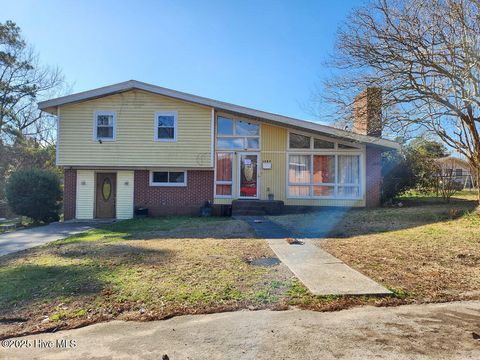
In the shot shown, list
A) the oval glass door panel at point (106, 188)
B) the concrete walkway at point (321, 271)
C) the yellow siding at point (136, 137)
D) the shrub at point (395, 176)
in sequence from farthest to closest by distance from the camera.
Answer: the shrub at point (395, 176) → the oval glass door panel at point (106, 188) → the yellow siding at point (136, 137) → the concrete walkway at point (321, 271)

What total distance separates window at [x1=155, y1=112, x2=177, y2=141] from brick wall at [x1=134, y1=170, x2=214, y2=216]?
1.80 m

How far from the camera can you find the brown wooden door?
1580 cm

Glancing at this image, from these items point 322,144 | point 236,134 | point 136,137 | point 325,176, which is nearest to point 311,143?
point 322,144

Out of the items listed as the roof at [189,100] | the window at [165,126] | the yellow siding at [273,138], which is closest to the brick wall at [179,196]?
the window at [165,126]

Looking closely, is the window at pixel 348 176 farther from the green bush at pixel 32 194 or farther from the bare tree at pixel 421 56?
the green bush at pixel 32 194

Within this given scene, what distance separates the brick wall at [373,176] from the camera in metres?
15.3

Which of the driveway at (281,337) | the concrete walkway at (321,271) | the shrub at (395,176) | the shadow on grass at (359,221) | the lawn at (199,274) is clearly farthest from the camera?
the shrub at (395,176)

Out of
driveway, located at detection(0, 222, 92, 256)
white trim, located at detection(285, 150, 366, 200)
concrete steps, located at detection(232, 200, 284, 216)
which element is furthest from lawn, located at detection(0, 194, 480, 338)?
white trim, located at detection(285, 150, 366, 200)

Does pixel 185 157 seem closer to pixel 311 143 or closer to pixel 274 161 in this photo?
pixel 274 161

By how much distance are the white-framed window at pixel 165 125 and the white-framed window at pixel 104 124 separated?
187cm

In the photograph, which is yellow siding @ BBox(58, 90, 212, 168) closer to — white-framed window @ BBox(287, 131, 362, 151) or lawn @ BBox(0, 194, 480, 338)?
white-framed window @ BBox(287, 131, 362, 151)

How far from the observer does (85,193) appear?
15.6 metres

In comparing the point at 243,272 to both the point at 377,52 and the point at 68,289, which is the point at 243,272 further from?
the point at 377,52

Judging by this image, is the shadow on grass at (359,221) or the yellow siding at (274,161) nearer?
the shadow on grass at (359,221)
